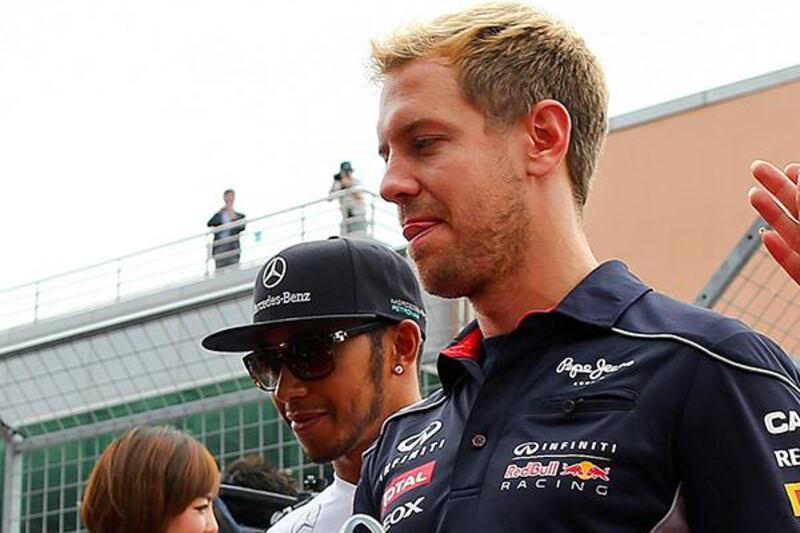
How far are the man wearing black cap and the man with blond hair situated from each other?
833 mm

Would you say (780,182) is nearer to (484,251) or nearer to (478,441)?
(484,251)

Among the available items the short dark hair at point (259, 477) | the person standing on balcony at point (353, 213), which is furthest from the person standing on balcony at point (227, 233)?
the short dark hair at point (259, 477)

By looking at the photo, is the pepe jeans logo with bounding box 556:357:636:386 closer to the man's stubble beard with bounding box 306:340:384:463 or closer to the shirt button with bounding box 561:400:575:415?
the shirt button with bounding box 561:400:575:415

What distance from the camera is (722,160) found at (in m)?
14.8

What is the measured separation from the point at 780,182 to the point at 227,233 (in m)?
9.91

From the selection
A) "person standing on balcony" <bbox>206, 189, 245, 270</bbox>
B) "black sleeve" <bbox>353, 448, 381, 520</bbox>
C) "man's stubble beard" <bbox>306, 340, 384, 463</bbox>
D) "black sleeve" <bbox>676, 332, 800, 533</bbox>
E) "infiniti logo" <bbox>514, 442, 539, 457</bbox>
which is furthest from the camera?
"person standing on balcony" <bbox>206, 189, 245, 270</bbox>

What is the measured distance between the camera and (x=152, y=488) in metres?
3.85

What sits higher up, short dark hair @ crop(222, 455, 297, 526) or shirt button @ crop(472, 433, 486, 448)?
short dark hair @ crop(222, 455, 297, 526)

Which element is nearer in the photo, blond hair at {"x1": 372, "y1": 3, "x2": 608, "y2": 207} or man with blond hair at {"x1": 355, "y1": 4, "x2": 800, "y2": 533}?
man with blond hair at {"x1": 355, "y1": 4, "x2": 800, "y2": 533}

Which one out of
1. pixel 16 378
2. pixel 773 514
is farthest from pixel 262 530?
pixel 16 378

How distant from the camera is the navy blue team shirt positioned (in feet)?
6.82

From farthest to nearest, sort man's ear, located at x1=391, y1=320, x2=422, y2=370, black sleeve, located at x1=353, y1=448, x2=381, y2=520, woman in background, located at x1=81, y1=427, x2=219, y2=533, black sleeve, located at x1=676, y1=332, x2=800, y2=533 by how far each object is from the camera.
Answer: woman in background, located at x1=81, y1=427, x2=219, y2=533
man's ear, located at x1=391, y1=320, x2=422, y2=370
black sleeve, located at x1=353, y1=448, x2=381, y2=520
black sleeve, located at x1=676, y1=332, x2=800, y2=533

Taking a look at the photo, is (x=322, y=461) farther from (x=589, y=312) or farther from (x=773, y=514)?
(x=773, y=514)

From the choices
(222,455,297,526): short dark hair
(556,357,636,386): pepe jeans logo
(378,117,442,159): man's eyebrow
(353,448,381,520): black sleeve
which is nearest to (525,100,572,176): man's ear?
(378,117,442,159): man's eyebrow
